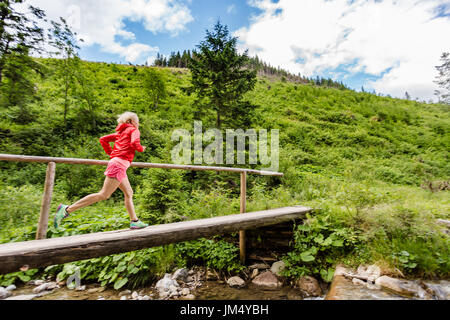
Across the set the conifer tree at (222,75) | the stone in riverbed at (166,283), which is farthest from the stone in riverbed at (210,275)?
the conifer tree at (222,75)

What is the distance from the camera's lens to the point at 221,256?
436cm

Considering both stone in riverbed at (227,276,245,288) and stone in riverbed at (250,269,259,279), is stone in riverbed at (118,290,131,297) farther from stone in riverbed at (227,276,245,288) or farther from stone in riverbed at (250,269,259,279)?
stone in riverbed at (250,269,259,279)

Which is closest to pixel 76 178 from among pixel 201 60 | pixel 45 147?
pixel 45 147

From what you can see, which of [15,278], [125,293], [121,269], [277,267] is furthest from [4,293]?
[277,267]

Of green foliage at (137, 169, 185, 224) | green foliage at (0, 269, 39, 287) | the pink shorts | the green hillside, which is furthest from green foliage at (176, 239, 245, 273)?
green foliage at (0, 269, 39, 287)

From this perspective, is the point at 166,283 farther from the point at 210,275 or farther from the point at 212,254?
the point at 212,254

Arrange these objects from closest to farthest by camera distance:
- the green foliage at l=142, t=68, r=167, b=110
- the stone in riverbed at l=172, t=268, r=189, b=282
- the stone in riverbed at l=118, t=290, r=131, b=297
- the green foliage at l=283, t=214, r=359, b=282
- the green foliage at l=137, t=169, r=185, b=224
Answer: the stone in riverbed at l=118, t=290, r=131, b=297 → the green foliage at l=283, t=214, r=359, b=282 → the stone in riverbed at l=172, t=268, r=189, b=282 → the green foliage at l=137, t=169, r=185, b=224 → the green foliage at l=142, t=68, r=167, b=110

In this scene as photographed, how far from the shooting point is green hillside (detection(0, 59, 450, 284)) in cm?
368

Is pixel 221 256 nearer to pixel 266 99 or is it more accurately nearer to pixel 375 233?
pixel 375 233

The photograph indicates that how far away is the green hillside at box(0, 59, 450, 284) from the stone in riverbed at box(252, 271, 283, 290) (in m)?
0.38

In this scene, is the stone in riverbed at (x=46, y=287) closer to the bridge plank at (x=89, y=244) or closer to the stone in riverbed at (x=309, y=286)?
the bridge plank at (x=89, y=244)
